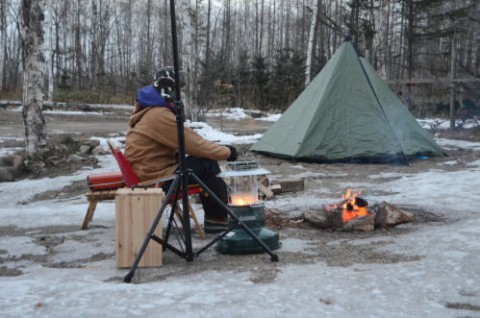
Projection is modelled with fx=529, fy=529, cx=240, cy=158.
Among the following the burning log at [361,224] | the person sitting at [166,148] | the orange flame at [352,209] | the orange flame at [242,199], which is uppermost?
the person sitting at [166,148]

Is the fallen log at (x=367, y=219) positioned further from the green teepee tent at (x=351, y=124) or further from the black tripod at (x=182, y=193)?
the green teepee tent at (x=351, y=124)

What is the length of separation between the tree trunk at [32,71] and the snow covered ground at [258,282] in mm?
4416

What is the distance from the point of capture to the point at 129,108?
2642 centimetres

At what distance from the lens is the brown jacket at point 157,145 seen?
14.9 ft

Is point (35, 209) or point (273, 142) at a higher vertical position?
point (273, 142)

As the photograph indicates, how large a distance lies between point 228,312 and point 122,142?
942 cm

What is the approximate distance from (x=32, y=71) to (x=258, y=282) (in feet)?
24.6

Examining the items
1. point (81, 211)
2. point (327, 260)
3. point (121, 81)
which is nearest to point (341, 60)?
point (81, 211)

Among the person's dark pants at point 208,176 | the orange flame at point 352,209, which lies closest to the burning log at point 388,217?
the orange flame at point 352,209

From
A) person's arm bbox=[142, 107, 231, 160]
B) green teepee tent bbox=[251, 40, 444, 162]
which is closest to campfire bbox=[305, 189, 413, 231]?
person's arm bbox=[142, 107, 231, 160]

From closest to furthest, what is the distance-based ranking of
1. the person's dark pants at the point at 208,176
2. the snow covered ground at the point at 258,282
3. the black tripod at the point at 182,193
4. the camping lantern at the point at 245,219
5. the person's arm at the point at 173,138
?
the snow covered ground at the point at 258,282 < the black tripod at the point at 182,193 < the camping lantern at the point at 245,219 < the person's arm at the point at 173,138 < the person's dark pants at the point at 208,176

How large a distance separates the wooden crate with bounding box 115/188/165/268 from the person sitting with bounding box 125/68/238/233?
79cm

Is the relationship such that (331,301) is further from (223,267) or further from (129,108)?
(129,108)

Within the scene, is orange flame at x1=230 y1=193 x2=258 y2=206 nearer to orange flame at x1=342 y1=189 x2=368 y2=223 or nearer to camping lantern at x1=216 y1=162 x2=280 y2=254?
camping lantern at x1=216 y1=162 x2=280 y2=254
